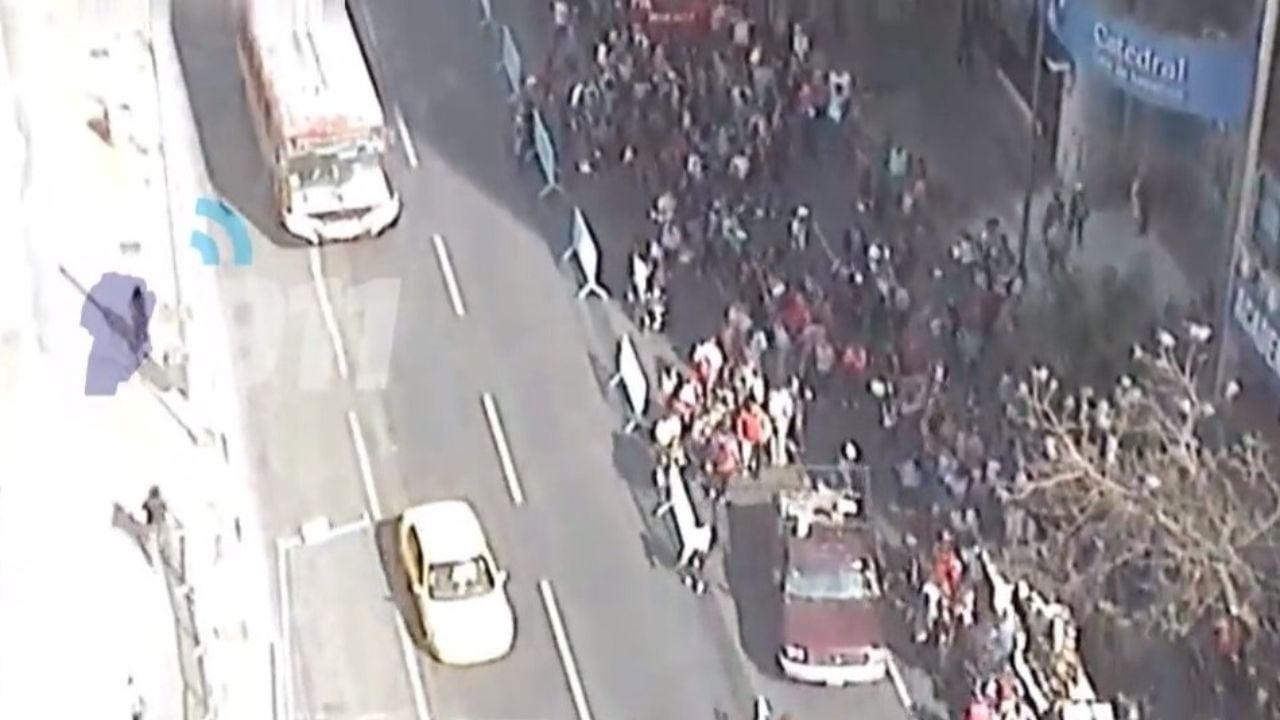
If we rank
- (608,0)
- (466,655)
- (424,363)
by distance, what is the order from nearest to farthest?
1. (466,655)
2. (424,363)
3. (608,0)

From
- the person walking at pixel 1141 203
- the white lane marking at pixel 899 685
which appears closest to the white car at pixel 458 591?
the white lane marking at pixel 899 685

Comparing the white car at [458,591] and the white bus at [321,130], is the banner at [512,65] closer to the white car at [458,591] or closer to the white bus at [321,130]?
the white bus at [321,130]

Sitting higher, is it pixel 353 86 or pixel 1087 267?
pixel 353 86

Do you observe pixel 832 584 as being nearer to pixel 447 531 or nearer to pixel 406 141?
pixel 447 531

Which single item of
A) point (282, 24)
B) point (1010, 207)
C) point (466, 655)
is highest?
point (282, 24)

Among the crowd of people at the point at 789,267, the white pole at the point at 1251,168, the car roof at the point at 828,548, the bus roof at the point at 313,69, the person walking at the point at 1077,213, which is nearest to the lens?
the car roof at the point at 828,548

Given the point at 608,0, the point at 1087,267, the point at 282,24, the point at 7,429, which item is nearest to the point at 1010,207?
the point at 1087,267

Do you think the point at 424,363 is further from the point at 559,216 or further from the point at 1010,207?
the point at 1010,207

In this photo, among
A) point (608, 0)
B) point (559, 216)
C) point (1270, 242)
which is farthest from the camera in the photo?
point (608, 0)
